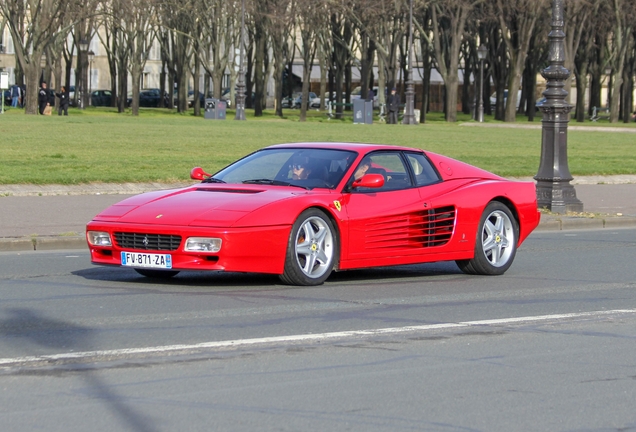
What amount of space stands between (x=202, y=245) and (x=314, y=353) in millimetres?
2593

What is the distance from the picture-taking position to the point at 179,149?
3089 centimetres

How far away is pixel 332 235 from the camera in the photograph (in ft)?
34.0

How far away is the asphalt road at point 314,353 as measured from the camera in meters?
5.79

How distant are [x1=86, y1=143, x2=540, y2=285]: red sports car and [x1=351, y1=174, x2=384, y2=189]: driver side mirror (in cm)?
1

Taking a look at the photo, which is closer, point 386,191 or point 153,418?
point 153,418

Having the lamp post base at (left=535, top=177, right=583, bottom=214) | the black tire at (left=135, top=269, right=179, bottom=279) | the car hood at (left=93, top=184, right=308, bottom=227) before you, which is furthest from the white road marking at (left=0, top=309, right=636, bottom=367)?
the lamp post base at (left=535, top=177, right=583, bottom=214)

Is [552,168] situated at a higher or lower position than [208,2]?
lower

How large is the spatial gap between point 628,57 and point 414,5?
17.2m

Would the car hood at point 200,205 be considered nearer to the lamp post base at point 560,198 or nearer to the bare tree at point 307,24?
the lamp post base at point 560,198

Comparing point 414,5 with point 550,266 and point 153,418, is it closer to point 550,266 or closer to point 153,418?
point 550,266

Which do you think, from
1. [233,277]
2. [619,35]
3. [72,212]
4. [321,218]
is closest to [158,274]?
[233,277]

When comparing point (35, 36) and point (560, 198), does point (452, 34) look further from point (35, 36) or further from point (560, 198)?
point (560, 198)

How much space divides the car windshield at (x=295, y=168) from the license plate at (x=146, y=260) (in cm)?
146

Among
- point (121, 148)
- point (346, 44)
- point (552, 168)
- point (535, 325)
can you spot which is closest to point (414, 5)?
point (346, 44)
